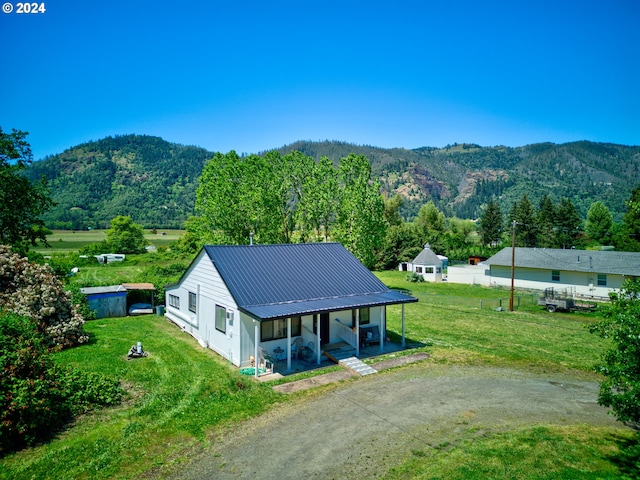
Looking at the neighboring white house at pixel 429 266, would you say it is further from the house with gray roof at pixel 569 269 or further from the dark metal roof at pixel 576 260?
the dark metal roof at pixel 576 260

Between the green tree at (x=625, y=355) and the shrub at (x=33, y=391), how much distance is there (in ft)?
45.6

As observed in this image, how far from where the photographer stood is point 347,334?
1900 cm

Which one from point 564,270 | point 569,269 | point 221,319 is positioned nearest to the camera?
point 221,319

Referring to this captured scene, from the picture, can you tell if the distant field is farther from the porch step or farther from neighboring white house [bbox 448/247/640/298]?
neighboring white house [bbox 448/247/640/298]

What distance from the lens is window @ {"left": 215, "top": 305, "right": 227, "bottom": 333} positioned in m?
17.8

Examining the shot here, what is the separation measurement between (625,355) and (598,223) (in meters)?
83.0

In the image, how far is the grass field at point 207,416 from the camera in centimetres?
926

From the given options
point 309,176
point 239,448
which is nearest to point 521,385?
point 239,448

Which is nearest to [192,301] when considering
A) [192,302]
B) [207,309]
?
[192,302]

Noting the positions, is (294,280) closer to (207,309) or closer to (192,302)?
(207,309)

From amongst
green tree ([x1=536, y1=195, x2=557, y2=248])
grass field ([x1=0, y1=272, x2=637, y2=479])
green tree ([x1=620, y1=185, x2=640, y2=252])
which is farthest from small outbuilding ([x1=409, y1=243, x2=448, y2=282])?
green tree ([x1=536, y1=195, x2=557, y2=248])

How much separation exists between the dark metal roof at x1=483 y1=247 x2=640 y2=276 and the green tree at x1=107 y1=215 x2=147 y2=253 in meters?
67.5

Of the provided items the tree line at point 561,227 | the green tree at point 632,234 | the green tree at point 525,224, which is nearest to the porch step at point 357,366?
the green tree at point 632,234

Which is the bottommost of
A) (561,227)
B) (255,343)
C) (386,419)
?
(386,419)
